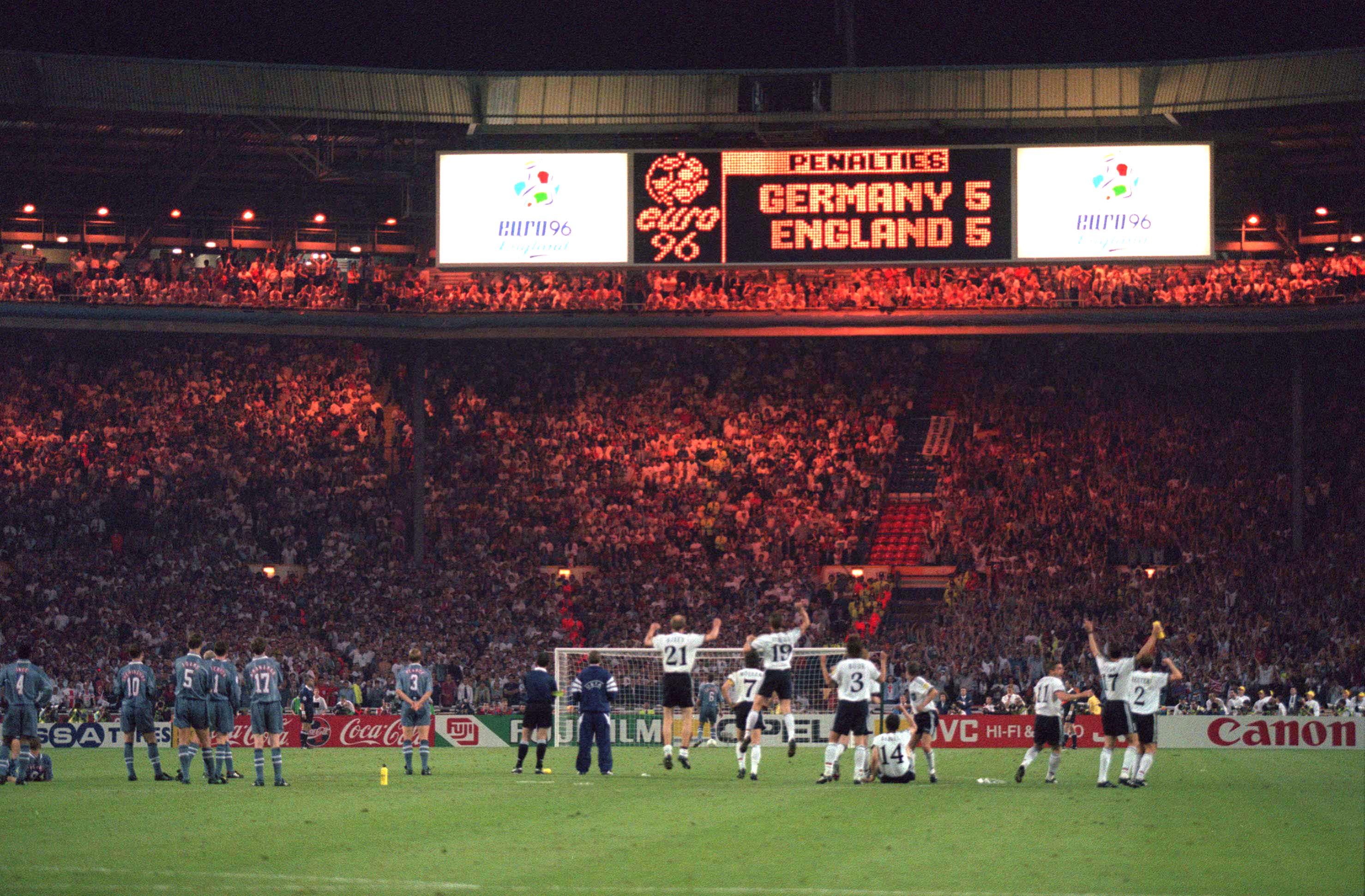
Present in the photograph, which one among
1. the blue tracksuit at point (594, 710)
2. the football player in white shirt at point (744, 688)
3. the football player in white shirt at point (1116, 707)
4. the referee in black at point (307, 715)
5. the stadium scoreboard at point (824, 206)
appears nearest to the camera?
the football player in white shirt at point (1116, 707)

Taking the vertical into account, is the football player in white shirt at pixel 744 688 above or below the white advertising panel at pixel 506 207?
below

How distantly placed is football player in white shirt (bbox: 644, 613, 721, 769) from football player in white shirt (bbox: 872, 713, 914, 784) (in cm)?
303

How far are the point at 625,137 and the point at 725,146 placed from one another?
25.4 ft

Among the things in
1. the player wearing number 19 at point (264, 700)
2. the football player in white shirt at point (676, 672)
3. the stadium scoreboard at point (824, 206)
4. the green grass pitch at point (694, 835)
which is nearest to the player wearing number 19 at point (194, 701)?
the green grass pitch at point (694, 835)

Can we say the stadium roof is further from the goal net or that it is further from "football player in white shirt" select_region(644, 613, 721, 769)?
"football player in white shirt" select_region(644, 613, 721, 769)

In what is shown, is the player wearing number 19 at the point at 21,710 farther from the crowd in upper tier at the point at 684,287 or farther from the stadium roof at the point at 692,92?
the crowd in upper tier at the point at 684,287

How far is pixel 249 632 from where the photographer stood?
4238 cm

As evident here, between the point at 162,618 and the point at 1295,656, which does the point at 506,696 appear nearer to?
the point at 162,618

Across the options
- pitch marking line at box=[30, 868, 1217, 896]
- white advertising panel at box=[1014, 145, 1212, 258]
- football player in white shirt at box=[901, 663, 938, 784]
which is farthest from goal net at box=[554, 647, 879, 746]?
pitch marking line at box=[30, 868, 1217, 896]

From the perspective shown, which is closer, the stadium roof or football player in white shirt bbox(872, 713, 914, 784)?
football player in white shirt bbox(872, 713, 914, 784)

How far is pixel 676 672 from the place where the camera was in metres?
24.4

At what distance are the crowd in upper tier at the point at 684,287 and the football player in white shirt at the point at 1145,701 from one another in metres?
25.0

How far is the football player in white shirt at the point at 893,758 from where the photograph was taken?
22.1 m

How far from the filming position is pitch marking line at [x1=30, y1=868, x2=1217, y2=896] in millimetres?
13031
